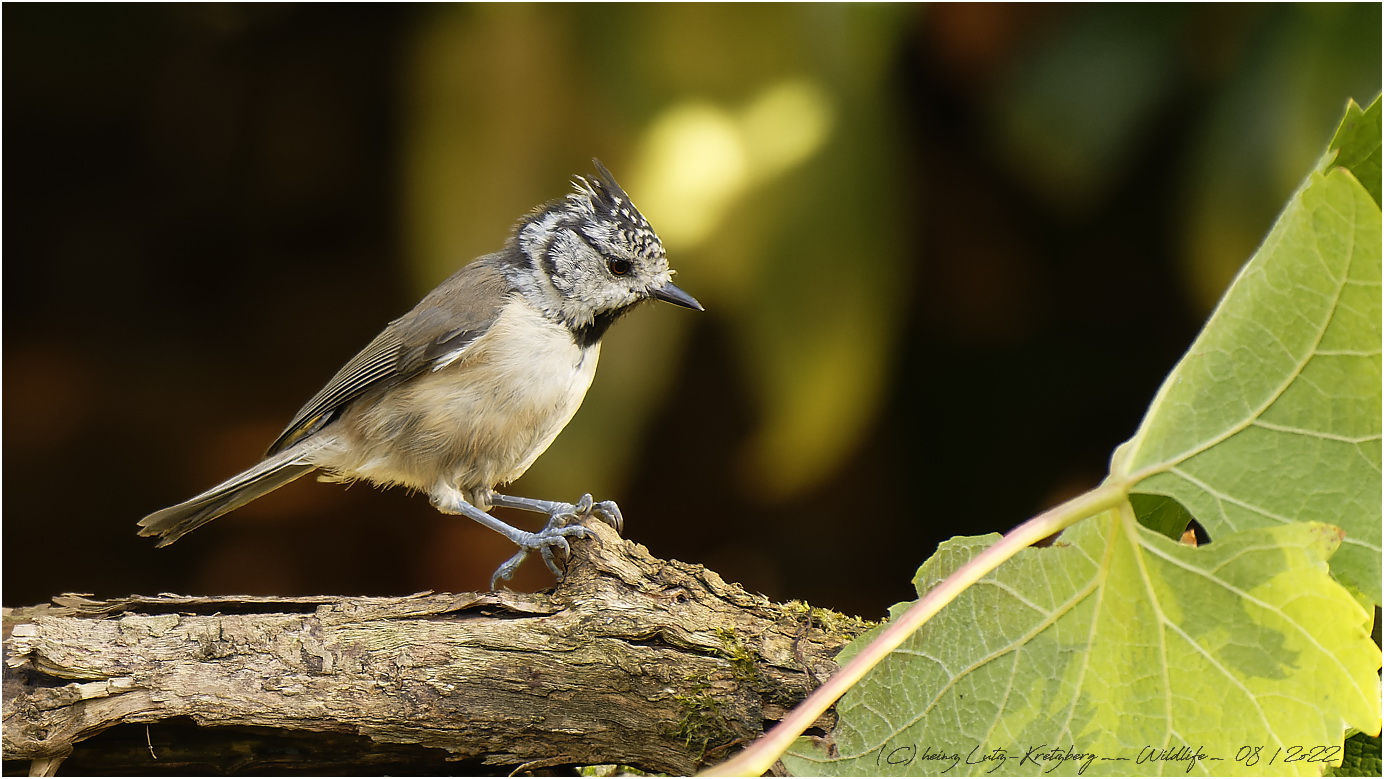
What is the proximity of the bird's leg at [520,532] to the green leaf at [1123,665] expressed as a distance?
2.26ft

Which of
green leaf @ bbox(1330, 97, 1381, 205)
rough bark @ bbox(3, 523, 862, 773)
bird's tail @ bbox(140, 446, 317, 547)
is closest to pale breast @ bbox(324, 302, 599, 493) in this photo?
bird's tail @ bbox(140, 446, 317, 547)

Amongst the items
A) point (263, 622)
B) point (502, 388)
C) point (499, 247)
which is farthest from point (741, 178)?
point (263, 622)

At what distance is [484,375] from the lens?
2375 mm

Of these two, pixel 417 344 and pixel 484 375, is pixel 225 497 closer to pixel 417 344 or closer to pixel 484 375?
pixel 417 344

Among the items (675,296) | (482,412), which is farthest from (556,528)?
(675,296)

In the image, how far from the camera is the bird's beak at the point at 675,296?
245cm

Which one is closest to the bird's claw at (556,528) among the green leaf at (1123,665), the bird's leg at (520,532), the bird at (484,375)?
the bird's leg at (520,532)

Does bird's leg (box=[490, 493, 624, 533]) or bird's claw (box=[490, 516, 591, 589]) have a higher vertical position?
bird's leg (box=[490, 493, 624, 533])

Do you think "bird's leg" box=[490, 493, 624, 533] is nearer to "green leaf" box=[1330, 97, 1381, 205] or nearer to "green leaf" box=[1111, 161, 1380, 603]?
"green leaf" box=[1111, 161, 1380, 603]

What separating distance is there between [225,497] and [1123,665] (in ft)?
6.79

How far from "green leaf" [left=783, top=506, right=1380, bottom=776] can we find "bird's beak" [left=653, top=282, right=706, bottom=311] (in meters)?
1.33

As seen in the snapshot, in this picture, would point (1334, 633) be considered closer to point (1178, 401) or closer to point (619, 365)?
point (1178, 401)

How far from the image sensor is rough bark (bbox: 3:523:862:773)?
153cm

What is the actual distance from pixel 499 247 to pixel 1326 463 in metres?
2.22
